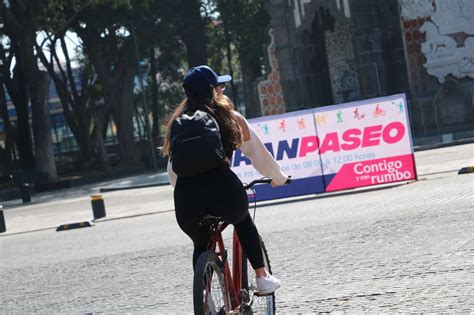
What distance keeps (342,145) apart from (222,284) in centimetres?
1287

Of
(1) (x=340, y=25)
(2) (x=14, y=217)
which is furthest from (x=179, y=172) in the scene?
(1) (x=340, y=25)

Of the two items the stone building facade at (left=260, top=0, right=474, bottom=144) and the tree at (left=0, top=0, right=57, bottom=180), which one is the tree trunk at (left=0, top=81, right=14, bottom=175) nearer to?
the tree at (left=0, top=0, right=57, bottom=180)

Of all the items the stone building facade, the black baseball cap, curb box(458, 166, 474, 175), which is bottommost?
curb box(458, 166, 474, 175)

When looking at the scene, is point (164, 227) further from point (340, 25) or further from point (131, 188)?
point (340, 25)

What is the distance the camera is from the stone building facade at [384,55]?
3812cm

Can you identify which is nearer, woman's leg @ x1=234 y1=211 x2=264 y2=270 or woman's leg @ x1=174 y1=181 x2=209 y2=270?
woman's leg @ x1=174 y1=181 x2=209 y2=270

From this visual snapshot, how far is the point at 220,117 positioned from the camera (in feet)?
21.3

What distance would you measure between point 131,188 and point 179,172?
29.1 m

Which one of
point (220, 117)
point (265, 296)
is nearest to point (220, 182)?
point (220, 117)

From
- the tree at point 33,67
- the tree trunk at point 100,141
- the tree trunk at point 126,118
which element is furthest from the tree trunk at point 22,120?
the tree trunk at point 126,118

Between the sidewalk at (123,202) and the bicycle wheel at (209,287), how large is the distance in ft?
44.6

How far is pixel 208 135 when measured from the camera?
6.21 metres

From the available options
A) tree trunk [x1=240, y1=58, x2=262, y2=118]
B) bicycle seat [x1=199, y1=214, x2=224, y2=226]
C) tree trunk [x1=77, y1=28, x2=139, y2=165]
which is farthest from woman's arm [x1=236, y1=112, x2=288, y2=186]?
tree trunk [x1=240, y1=58, x2=262, y2=118]

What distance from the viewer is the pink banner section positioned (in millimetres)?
18891
